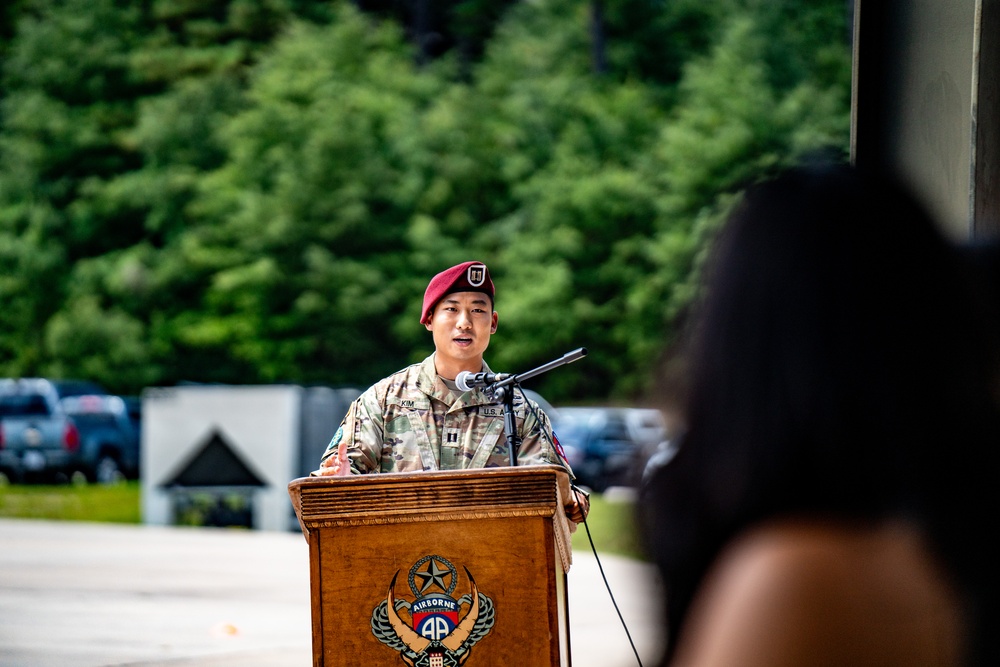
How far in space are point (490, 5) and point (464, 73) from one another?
5506 mm

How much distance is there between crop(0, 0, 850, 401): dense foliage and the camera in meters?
34.6

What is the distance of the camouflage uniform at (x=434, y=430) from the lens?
435 cm

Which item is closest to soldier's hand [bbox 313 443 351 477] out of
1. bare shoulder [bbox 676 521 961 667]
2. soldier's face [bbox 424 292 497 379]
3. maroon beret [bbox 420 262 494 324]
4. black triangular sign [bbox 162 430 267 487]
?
soldier's face [bbox 424 292 497 379]

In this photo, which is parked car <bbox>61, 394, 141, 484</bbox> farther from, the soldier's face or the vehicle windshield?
the soldier's face

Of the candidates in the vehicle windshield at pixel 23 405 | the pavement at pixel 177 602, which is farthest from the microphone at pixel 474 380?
the vehicle windshield at pixel 23 405

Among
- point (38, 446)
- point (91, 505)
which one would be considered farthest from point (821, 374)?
point (38, 446)

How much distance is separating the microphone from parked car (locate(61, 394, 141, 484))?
21.1 metres

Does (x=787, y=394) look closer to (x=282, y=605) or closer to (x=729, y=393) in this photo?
(x=729, y=393)

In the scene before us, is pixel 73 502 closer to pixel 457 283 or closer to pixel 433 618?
pixel 457 283

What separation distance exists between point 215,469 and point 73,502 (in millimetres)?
5438

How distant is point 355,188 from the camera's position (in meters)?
35.6

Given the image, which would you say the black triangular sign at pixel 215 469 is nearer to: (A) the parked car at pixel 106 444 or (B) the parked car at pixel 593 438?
(B) the parked car at pixel 593 438

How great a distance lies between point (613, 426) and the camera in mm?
23641

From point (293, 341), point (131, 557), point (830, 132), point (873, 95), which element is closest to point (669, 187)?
point (830, 132)
